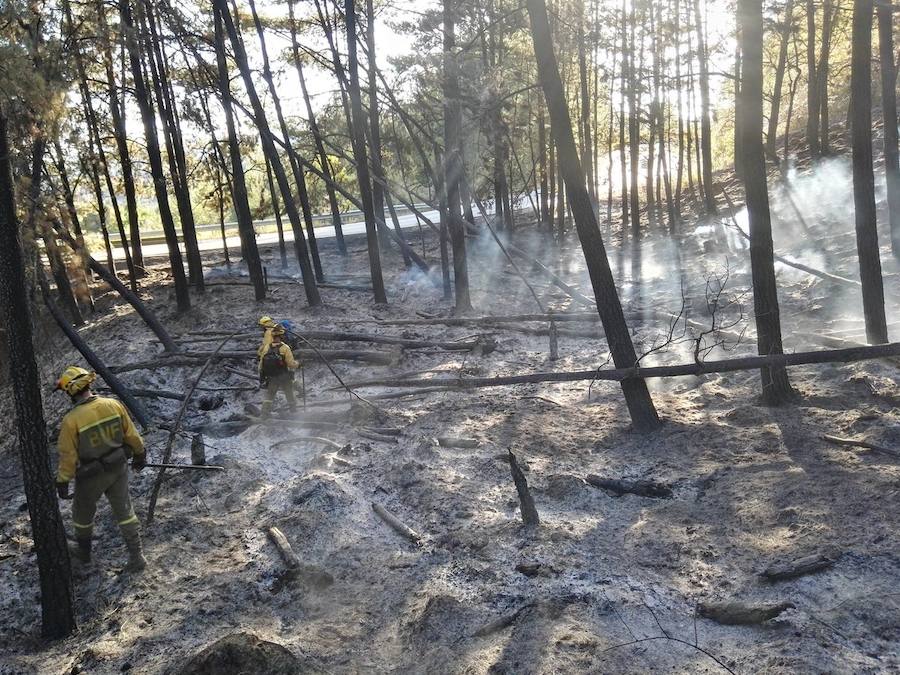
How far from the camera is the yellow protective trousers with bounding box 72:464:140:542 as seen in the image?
279 inches

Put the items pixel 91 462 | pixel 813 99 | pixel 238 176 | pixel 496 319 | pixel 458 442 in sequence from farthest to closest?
pixel 813 99
pixel 238 176
pixel 496 319
pixel 458 442
pixel 91 462

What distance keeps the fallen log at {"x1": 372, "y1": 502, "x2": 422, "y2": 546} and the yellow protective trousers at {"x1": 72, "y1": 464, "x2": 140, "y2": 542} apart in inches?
101

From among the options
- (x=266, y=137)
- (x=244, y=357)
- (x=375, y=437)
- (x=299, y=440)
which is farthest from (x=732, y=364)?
(x=266, y=137)

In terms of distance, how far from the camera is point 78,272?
9.73 meters

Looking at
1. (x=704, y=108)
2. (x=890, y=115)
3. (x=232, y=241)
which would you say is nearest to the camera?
(x=890, y=115)

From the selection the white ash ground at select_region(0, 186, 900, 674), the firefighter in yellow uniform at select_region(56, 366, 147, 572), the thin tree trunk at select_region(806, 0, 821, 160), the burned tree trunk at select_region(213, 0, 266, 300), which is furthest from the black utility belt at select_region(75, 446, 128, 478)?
the thin tree trunk at select_region(806, 0, 821, 160)

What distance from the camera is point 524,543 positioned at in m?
6.84

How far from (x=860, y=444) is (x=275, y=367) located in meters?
8.41

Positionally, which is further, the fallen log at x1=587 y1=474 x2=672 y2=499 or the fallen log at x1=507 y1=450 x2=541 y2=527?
the fallen log at x1=587 y1=474 x2=672 y2=499

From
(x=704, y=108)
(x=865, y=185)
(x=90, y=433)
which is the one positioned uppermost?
(x=704, y=108)

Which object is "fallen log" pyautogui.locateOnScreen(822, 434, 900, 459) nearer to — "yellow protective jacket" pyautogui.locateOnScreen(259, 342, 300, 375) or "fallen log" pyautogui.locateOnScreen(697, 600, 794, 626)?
"fallen log" pyautogui.locateOnScreen(697, 600, 794, 626)

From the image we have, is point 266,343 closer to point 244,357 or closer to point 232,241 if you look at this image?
point 244,357

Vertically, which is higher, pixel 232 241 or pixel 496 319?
pixel 232 241

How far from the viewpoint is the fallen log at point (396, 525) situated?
729cm
